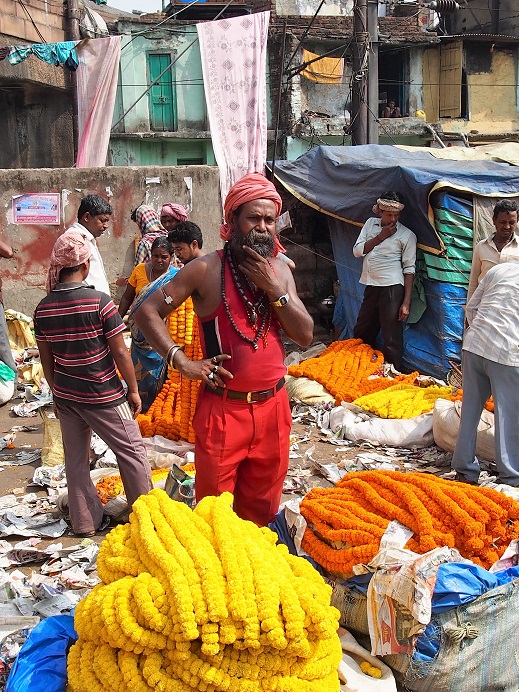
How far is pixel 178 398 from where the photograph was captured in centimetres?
623

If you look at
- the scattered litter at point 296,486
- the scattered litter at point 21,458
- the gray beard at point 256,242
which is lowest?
the scattered litter at point 296,486

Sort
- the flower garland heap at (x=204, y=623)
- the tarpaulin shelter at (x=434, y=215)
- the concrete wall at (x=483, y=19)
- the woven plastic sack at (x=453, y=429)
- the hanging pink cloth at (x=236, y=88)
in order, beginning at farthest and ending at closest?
the concrete wall at (x=483, y=19), the hanging pink cloth at (x=236, y=88), the tarpaulin shelter at (x=434, y=215), the woven plastic sack at (x=453, y=429), the flower garland heap at (x=204, y=623)

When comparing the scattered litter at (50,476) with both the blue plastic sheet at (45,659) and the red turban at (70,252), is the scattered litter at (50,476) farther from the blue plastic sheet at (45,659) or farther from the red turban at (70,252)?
the blue plastic sheet at (45,659)

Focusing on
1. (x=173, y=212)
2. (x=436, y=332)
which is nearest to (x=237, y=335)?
(x=173, y=212)

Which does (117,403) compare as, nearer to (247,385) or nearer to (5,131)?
(247,385)

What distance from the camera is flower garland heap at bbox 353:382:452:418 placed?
6725mm

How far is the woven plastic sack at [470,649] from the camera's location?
2.83 m

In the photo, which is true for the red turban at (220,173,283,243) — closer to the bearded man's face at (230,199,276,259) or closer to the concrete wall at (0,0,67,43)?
the bearded man's face at (230,199,276,259)

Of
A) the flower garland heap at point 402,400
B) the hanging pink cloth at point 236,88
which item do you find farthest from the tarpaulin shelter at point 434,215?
the hanging pink cloth at point 236,88

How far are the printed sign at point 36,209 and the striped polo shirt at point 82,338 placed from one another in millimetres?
5880

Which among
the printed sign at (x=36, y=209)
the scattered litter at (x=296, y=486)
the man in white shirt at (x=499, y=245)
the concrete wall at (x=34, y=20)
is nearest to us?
the scattered litter at (x=296, y=486)

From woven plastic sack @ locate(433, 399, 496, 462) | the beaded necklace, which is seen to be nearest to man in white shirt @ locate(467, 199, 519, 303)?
woven plastic sack @ locate(433, 399, 496, 462)

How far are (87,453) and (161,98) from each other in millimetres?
25424

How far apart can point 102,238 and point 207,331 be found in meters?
7.08
